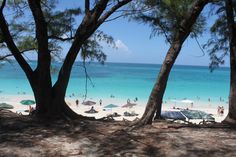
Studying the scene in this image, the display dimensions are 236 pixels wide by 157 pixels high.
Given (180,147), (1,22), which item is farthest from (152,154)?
(1,22)

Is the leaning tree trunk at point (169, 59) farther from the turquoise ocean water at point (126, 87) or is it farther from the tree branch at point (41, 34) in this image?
the turquoise ocean water at point (126, 87)

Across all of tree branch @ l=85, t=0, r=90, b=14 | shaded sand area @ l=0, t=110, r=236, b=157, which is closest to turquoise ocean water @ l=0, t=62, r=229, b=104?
tree branch @ l=85, t=0, r=90, b=14

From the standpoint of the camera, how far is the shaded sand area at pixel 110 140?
570 cm

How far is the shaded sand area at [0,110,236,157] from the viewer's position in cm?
570

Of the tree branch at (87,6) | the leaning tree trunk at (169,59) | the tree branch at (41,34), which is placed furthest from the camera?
the tree branch at (87,6)

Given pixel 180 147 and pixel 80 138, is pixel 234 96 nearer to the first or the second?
pixel 180 147

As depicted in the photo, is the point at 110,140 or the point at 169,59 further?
the point at 169,59

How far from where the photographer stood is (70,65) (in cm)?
852

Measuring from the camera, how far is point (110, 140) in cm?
639

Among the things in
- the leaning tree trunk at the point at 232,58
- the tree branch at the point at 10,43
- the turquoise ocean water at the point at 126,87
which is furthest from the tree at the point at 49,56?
the turquoise ocean water at the point at 126,87

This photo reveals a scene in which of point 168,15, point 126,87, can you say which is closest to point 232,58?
point 168,15

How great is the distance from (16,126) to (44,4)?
3.75 m

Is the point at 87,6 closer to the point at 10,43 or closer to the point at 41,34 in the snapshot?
the point at 41,34

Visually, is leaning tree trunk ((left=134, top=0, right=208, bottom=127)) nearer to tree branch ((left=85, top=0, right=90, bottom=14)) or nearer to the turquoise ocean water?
tree branch ((left=85, top=0, right=90, bottom=14))
